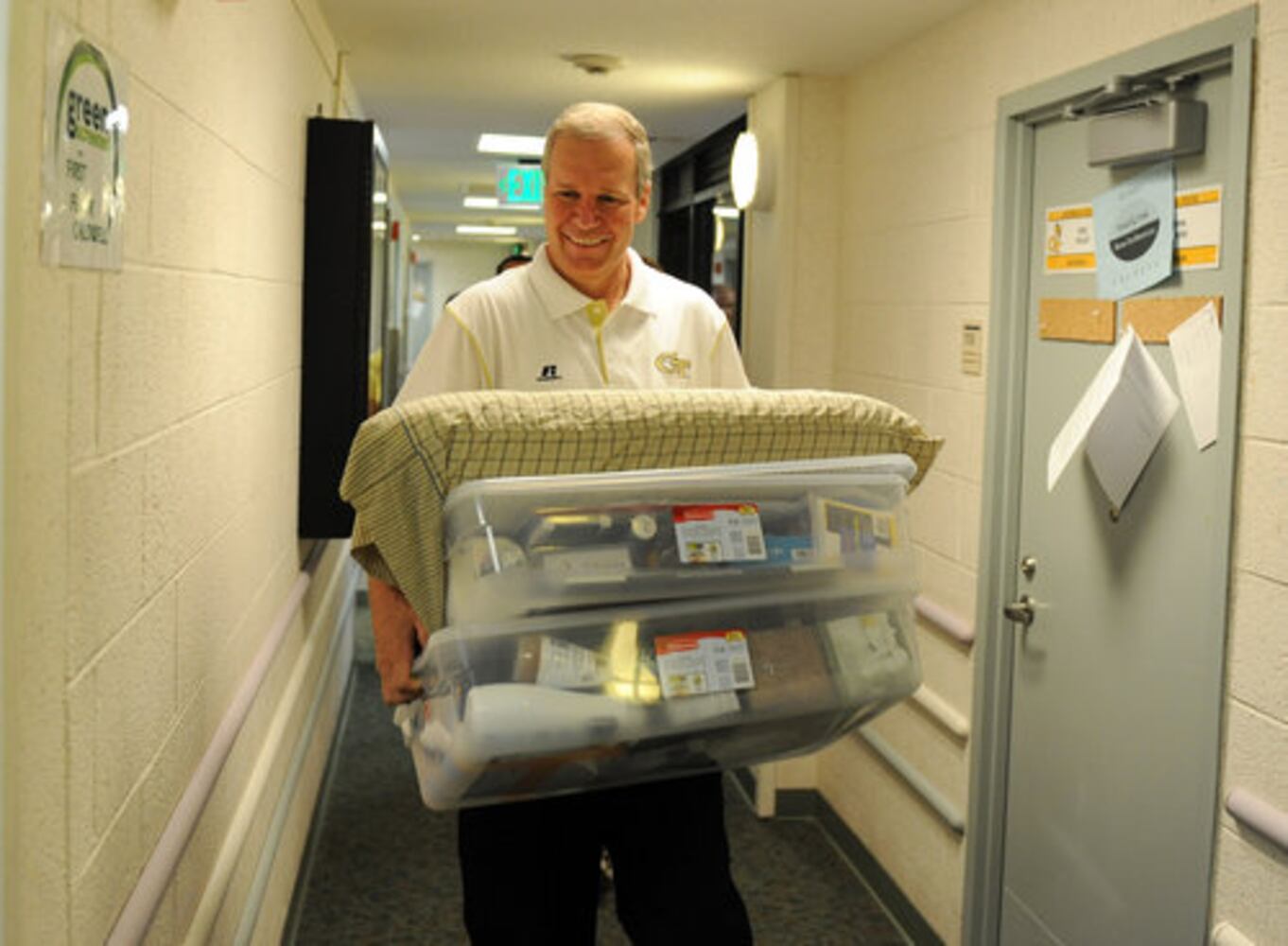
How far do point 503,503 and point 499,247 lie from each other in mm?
17573

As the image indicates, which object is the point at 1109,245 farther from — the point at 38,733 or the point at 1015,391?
the point at 38,733

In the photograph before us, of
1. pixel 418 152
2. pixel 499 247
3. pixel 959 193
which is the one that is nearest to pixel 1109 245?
pixel 959 193

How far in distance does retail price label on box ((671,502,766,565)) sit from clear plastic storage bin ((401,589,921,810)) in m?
0.06

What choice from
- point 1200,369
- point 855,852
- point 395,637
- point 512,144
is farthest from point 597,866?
point 512,144

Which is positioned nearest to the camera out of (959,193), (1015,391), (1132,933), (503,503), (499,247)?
(503,503)

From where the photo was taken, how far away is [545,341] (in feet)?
6.32

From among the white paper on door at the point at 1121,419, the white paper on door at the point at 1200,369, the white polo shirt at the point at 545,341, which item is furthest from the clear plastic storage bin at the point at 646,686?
the white paper on door at the point at 1121,419

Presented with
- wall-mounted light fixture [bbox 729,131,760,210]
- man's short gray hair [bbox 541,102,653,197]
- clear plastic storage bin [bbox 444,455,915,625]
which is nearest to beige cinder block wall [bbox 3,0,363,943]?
clear plastic storage bin [bbox 444,455,915,625]

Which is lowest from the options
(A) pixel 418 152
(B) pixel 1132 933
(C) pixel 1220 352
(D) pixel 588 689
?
(B) pixel 1132 933

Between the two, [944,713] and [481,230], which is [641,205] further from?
[481,230]

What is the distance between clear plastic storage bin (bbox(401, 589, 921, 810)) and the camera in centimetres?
138

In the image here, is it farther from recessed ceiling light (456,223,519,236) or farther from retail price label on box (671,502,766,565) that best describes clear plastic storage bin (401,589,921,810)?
recessed ceiling light (456,223,519,236)

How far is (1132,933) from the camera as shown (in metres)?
2.50

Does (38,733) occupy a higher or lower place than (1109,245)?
lower
